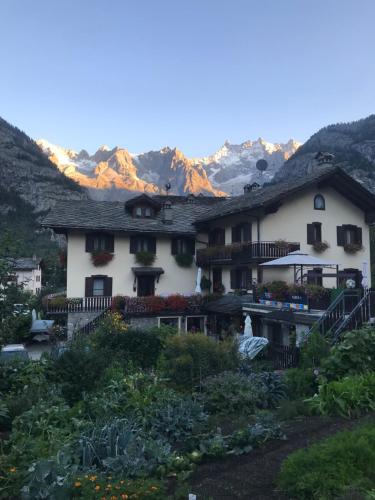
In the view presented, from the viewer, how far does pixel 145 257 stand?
2586 cm

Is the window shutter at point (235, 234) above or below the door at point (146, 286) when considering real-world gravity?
above

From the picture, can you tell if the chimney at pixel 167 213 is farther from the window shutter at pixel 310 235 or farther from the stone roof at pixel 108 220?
the window shutter at pixel 310 235

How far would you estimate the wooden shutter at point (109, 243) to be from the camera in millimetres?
25469

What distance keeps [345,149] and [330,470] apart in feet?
342

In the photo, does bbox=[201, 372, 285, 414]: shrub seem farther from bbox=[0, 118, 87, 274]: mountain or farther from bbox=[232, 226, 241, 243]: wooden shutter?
bbox=[0, 118, 87, 274]: mountain

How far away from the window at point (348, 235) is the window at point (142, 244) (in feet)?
43.8

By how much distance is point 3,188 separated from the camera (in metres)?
109

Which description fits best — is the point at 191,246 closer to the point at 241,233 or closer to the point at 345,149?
the point at 241,233

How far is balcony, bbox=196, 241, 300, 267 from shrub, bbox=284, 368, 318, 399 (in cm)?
1260

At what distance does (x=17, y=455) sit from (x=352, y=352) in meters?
7.78

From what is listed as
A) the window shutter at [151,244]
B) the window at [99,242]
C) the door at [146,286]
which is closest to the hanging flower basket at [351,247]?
the window shutter at [151,244]

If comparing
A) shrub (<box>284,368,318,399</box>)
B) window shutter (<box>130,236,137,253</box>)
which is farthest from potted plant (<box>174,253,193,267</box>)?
shrub (<box>284,368,318,399</box>)

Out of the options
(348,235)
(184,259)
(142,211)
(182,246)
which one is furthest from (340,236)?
(142,211)

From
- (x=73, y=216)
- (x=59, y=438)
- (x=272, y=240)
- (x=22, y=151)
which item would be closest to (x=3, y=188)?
(x=22, y=151)
